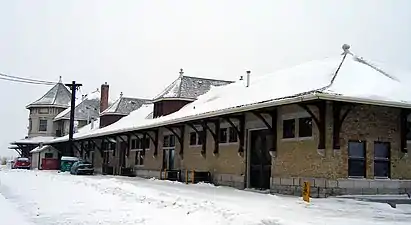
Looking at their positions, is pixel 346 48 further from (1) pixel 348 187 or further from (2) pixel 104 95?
(2) pixel 104 95

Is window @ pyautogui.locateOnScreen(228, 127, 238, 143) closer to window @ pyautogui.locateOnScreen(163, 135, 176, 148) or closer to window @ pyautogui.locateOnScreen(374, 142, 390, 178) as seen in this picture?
window @ pyautogui.locateOnScreen(374, 142, 390, 178)

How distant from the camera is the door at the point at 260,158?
21125 millimetres

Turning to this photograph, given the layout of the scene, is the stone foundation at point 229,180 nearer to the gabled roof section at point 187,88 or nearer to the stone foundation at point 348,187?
the stone foundation at point 348,187

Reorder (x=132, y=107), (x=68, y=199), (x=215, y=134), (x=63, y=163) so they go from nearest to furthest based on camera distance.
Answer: (x=68, y=199) → (x=215, y=134) → (x=63, y=163) → (x=132, y=107)

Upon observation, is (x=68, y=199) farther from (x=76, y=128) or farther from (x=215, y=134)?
(x=76, y=128)

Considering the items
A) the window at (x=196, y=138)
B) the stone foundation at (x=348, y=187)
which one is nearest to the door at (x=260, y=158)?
the stone foundation at (x=348, y=187)

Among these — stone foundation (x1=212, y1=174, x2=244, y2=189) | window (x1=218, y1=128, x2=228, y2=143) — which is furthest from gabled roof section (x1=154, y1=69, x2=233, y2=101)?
stone foundation (x1=212, y1=174, x2=244, y2=189)

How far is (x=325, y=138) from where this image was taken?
678 inches

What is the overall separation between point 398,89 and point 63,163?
107ft

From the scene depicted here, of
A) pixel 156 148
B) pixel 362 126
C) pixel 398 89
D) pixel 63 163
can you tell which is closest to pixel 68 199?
pixel 362 126

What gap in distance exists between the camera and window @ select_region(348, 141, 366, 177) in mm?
17453

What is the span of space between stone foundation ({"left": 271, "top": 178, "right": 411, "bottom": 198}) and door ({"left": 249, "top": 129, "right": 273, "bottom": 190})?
2.38 m

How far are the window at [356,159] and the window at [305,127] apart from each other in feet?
4.71

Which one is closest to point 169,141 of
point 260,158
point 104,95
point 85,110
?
point 260,158
